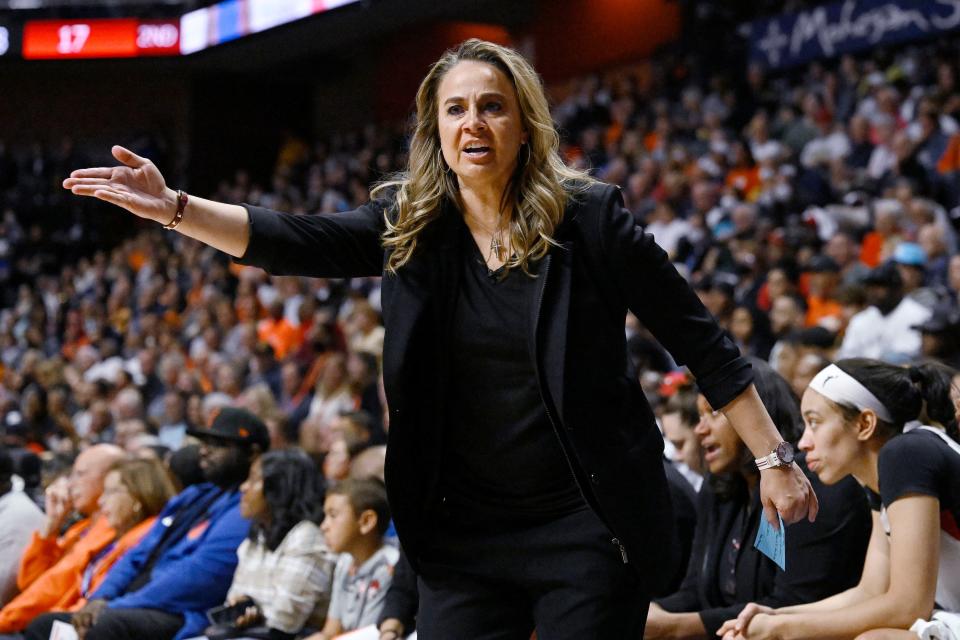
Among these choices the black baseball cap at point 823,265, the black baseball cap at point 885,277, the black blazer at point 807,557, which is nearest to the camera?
the black blazer at point 807,557

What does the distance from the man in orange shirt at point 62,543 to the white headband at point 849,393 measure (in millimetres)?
3568

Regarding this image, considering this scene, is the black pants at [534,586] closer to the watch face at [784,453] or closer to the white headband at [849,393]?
the watch face at [784,453]

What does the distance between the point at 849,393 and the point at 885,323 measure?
3.64 metres

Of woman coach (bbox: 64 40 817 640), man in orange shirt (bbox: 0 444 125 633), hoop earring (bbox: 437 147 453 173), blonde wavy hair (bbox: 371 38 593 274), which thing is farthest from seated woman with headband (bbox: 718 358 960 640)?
man in orange shirt (bbox: 0 444 125 633)

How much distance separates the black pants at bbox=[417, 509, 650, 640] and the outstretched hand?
0.72m

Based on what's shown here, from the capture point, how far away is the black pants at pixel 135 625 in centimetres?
429

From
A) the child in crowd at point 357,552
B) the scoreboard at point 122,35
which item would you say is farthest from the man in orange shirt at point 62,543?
the scoreboard at point 122,35

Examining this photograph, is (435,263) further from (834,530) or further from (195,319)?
(195,319)

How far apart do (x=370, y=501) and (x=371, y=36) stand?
1270cm

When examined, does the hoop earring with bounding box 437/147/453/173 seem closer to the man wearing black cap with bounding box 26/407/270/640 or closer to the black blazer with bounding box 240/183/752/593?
the black blazer with bounding box 240/183/752/593

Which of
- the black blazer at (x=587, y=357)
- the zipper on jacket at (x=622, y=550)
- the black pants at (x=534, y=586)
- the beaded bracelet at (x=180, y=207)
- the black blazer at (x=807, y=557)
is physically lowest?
the black blazer at (x=807, y=557)

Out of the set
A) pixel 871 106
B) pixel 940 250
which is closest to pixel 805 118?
pixel 871 106

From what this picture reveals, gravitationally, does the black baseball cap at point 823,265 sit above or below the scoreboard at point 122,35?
below

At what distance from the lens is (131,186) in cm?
203
